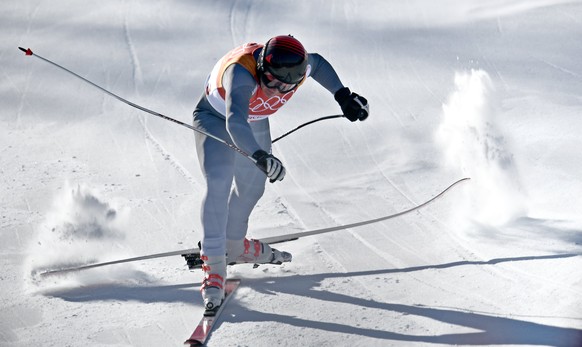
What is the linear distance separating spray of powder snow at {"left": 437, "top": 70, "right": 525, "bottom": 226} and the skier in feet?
4.56

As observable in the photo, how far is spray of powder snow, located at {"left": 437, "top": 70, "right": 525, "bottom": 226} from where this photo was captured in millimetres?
6512

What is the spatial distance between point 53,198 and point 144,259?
138 cm

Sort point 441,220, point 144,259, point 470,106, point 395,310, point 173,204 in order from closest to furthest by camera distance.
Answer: point 395,310 → point 144,259 → point 441,220 → point 173,204 → point 470,106

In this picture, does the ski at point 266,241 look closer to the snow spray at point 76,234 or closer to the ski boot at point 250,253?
the snow spray at point 76,234

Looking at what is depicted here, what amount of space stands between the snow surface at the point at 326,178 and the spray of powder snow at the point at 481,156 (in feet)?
0.06

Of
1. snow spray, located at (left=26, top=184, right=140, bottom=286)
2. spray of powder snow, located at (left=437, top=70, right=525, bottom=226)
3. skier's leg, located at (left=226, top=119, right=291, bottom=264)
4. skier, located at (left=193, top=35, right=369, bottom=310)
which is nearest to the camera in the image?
skier, located at (left=193, top=35, right=369, bottom=310)

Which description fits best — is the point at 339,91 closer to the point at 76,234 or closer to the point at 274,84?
the point at 274,84

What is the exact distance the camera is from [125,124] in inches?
342

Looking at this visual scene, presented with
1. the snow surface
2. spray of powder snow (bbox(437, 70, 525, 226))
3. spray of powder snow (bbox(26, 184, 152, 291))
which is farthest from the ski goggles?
spray of powder snow (bbox(437, 70, 525, 226))

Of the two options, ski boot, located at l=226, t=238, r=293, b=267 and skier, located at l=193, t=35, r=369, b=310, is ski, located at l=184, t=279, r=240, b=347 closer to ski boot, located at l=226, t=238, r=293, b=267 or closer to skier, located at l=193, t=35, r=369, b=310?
skier, located at l=193, t=35, r=369, b=310

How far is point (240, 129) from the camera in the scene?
4918 millimetres

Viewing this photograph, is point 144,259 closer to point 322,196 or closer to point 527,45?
point 322,196

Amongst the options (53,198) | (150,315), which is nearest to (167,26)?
(53,198)


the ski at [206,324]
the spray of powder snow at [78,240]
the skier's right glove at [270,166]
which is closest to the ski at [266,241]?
the spray of powder snow at [78,240]
